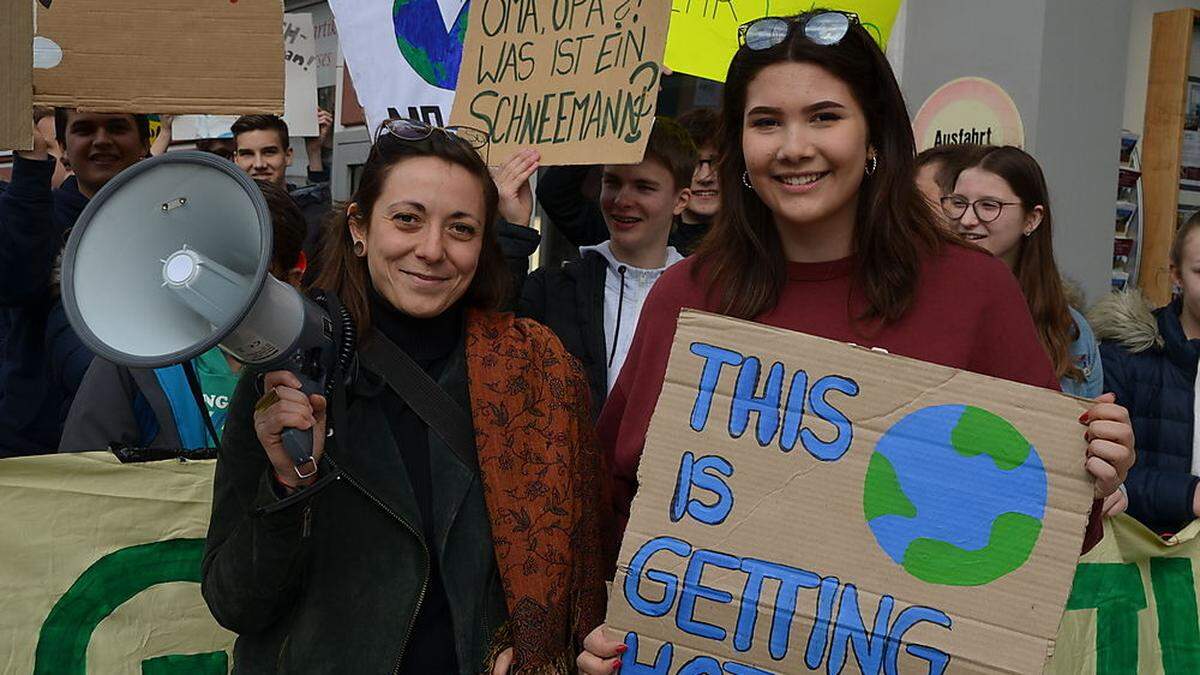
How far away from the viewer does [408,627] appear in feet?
7.02

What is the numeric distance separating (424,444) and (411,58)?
2069 millimetres

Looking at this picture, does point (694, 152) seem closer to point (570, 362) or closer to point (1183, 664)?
point (570, 362)

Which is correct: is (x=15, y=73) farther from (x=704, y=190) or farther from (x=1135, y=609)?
(x=1135, y=609)

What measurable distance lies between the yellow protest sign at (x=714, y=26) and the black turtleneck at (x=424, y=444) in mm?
1777

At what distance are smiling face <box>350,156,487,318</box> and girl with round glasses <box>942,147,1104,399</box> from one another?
5.39ft

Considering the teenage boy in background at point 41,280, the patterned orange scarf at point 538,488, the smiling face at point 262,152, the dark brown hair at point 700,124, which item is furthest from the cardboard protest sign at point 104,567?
the smiling face at point 262,152

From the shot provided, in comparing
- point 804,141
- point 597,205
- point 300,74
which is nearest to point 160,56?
point 804,141

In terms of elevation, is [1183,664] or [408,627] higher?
[408,627]

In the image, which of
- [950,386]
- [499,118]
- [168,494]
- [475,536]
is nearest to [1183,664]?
[950,386]

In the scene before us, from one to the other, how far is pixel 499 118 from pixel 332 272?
1323mm

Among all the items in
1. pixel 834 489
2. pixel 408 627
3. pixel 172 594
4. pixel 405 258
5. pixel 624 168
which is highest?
pixel 624 168

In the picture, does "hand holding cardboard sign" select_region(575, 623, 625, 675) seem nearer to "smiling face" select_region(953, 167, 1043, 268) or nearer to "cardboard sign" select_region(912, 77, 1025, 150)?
"smiling face" select_region(953, 167, 1043, 268)

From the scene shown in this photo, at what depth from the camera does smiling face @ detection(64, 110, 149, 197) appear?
3912mm

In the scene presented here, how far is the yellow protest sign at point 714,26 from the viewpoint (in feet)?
12.9
